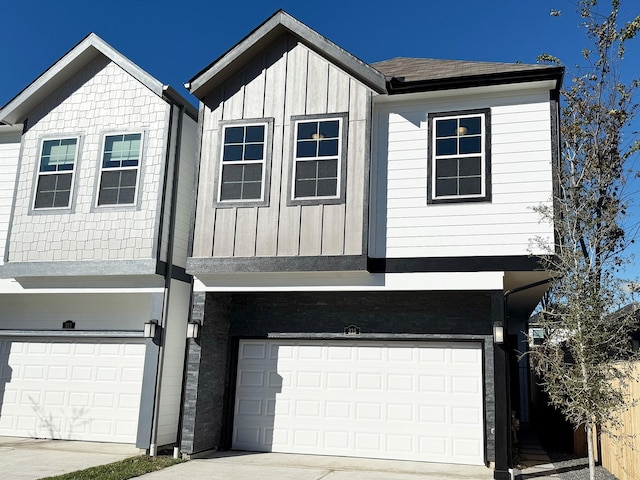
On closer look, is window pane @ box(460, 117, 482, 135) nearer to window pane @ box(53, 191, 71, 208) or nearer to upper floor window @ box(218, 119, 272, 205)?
upper floor window @ box(218, 119, 272, 205)

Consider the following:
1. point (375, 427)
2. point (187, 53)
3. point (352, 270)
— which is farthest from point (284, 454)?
point (187, 53)

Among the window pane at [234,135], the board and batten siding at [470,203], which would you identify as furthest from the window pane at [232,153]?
the board and batten siding at [470,203]

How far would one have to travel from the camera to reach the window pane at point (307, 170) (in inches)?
409

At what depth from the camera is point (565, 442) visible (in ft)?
40.4

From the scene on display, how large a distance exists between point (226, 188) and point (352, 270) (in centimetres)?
279

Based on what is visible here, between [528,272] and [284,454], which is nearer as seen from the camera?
[528,272]

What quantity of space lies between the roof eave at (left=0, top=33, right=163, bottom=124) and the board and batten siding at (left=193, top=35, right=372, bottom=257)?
154 cm

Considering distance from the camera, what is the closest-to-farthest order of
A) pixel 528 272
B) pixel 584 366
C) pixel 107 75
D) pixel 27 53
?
1. pixel 584 366
2. pixel 528 272
3. pixel 107 75
4. pixel 27 53

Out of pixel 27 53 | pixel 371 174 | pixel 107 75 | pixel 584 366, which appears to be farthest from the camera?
pixel 27 53

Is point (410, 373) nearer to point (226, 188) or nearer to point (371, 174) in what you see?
point (371, 174)

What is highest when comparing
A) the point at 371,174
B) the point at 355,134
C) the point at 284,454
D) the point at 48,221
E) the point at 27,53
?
the point at 27,53

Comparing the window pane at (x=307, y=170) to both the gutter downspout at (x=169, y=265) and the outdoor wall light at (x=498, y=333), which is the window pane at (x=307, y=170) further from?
the outdoor wall light at (x=498, y=333)

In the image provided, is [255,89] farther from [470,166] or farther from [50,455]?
[50,455]

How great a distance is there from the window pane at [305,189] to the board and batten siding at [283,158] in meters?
0.20
